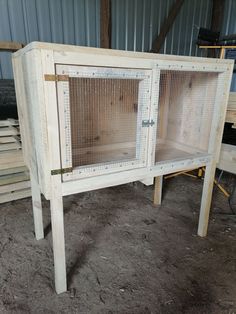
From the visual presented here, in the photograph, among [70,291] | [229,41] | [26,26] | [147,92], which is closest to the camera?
[147,92]

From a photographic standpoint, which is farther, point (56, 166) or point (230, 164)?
point (230, 164)

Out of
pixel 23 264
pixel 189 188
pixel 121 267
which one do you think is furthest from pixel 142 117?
pixel 189 188

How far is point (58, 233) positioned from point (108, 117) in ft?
2.64

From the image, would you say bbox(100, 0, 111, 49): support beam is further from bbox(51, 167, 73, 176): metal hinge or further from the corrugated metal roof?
bbox(51, 167, 73, 176): metal hinge

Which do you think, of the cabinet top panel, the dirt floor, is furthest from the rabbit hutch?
the dirt floor

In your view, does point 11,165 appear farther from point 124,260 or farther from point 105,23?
point 105,23

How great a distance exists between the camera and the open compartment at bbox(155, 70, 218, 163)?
4.77ft

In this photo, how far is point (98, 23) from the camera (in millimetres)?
2771

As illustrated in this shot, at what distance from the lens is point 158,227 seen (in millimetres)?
1811

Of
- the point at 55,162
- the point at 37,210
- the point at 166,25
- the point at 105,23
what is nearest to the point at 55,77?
the point at 55,162

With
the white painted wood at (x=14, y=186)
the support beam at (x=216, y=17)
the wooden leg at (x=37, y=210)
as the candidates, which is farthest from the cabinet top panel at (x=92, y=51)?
the support beam at (x=216, y=17)

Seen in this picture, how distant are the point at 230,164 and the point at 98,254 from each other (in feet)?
3.81

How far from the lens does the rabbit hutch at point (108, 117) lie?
0.92 metres

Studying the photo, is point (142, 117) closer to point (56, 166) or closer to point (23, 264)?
point (56, 166)
